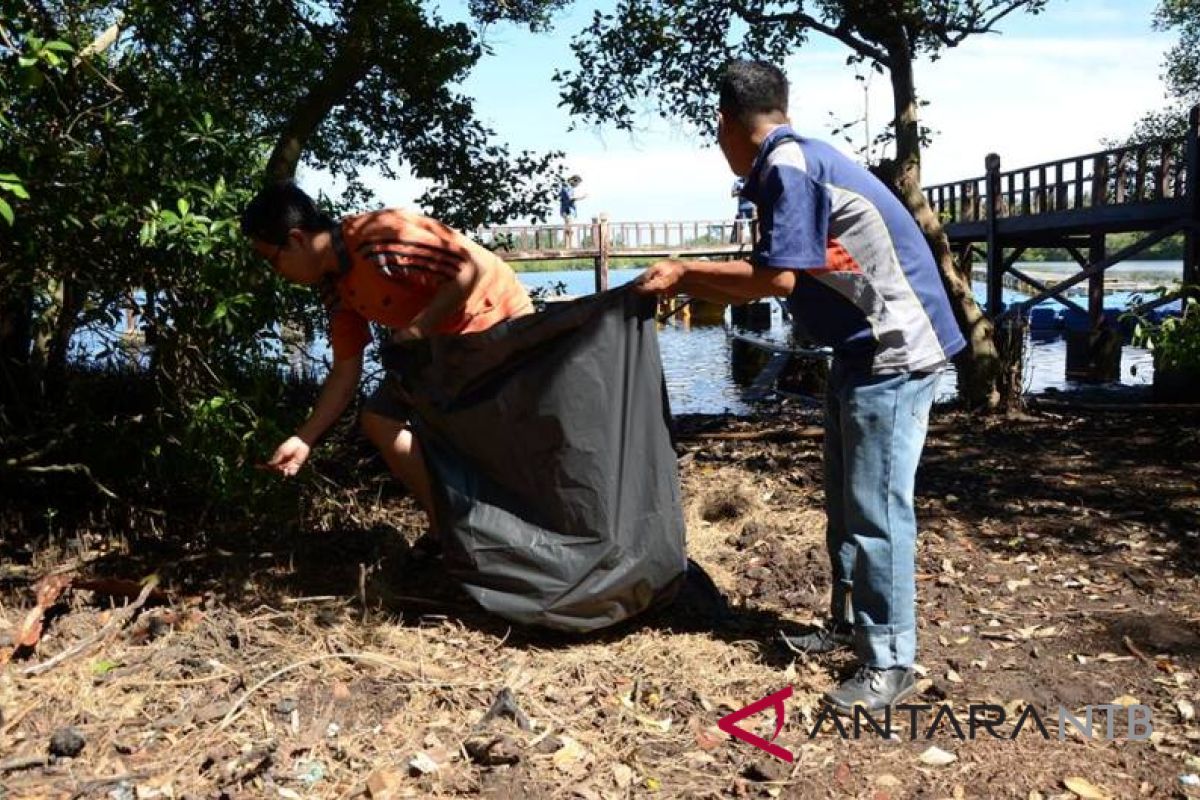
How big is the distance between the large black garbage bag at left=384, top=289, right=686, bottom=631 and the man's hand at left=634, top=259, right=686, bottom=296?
0.17 meters

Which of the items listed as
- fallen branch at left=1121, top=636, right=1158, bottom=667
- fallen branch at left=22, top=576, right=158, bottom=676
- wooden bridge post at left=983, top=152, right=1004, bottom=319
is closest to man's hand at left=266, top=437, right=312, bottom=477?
fallen branch at left=22, top=576, right=158, bottom=676

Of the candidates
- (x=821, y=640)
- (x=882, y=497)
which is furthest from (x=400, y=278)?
(x=821, y=640)

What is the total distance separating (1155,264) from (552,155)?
82516 millimetres

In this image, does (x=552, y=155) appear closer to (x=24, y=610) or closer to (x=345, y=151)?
(x=345, y=151)

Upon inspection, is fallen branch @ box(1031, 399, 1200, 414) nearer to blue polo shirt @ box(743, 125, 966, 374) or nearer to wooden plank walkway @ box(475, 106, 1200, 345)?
wooden plank walkway @ box(475, 106, 1200, 345)

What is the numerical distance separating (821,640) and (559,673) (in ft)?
2.83

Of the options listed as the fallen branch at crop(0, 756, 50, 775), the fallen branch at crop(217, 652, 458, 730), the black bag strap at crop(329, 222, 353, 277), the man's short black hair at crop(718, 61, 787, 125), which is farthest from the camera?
the black bag strap at crop(329, 222, 353, 277)

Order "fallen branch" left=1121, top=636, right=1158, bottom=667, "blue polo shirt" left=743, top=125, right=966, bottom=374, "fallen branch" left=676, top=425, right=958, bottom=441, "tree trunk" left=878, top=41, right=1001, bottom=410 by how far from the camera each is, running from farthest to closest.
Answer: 1. "tree trunk" left=878, top=41, right=1001, bottom=410
2. "fallen branch" left=676, top=425, right=958, bottom=441
3. "fallen branch" left=1121, top=636, right=1158, bottom=667
4. "blue polo shirt" left=743, top=125, right=966, bottom=374

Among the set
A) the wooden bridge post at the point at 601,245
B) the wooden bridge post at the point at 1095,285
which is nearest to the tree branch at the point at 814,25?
the wooden bridge post at the point at 1095,285

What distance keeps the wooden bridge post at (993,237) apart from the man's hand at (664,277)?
14.9 m

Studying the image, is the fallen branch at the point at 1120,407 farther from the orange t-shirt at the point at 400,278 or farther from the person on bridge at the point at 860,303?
the orange t-shirt at the point at 400,278

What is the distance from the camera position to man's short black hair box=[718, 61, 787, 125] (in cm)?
286

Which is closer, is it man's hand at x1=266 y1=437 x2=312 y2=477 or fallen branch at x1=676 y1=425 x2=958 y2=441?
man's hand at x1=266 y1=437 x2=312 y2=477

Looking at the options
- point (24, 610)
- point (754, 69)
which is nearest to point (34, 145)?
point (24, 610)
